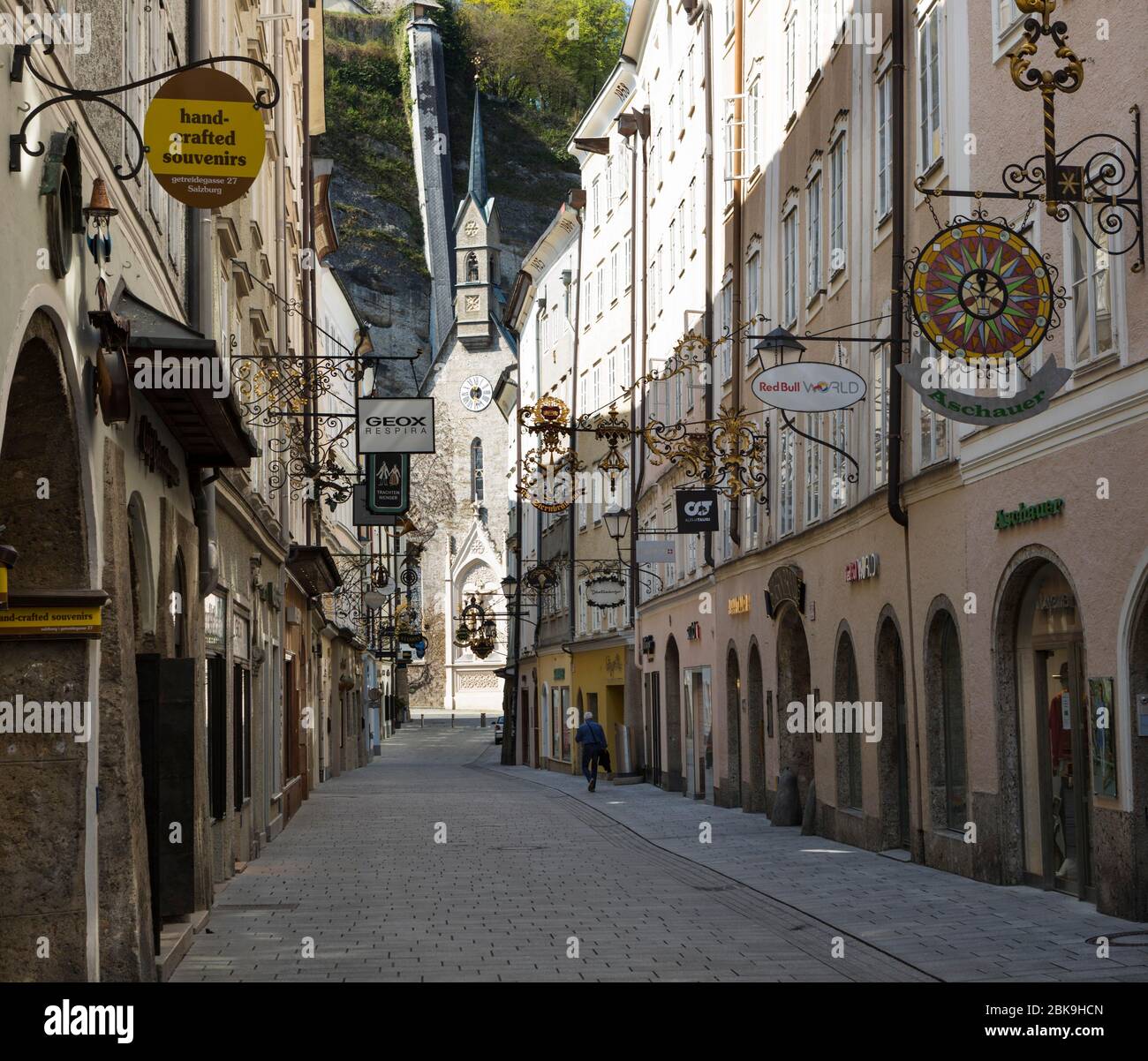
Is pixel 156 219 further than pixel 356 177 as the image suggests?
No

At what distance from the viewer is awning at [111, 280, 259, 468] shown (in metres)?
11.1

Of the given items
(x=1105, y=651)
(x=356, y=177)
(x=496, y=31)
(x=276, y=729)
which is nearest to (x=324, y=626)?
(x=276, y=729)

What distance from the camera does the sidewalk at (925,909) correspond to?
11.0m

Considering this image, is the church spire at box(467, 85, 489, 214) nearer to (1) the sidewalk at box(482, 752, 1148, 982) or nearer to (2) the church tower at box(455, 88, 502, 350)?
(2) the church tower at box(455, 88, 502, 350)

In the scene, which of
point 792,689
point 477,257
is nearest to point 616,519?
point 792,689

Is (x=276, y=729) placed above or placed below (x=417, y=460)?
below

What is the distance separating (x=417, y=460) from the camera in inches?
4252

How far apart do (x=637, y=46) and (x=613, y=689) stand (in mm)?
16184

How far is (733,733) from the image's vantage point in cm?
2889

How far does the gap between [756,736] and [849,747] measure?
5.51 meters

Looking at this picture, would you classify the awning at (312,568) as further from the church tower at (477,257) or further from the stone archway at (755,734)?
the church tower at (477,257)

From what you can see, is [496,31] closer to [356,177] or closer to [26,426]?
[356,177]

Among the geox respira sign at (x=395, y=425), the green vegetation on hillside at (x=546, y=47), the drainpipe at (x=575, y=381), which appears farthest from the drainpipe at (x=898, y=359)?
the green vegetation on hillside at (x=546, y=47)

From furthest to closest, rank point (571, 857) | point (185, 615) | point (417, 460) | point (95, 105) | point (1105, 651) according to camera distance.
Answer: point (417, 460) < point (571, 857) < point (185, 615) < point (1105, 651) < point (95, 105)
